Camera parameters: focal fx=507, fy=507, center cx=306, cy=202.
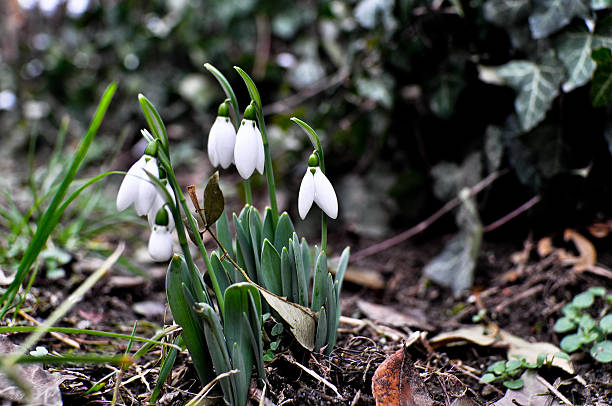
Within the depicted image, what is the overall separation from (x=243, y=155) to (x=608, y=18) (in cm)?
148

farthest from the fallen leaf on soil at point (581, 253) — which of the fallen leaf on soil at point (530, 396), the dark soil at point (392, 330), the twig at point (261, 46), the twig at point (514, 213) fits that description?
the twig at point (261, 46)

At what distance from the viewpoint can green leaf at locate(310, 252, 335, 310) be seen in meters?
1.20

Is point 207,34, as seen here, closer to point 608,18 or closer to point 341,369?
point 608,18

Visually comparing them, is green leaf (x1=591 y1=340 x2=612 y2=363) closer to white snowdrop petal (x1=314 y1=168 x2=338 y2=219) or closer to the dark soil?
the dark soil

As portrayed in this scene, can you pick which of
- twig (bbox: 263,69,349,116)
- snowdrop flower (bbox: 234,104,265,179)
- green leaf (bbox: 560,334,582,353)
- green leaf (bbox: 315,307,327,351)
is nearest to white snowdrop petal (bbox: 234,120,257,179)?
snowdrop flower (bbox: 234,104,265,179)

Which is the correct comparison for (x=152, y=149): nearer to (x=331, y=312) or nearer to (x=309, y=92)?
(x=331, y=312)

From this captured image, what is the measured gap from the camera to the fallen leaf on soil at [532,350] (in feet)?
4.60

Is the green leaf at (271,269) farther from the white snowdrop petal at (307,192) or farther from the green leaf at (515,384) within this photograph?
the green leaf at (515,384)

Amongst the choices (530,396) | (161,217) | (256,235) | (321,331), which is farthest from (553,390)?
(161,217)

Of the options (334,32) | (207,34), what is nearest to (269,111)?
(334,32)

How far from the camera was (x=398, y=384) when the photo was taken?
1.20m

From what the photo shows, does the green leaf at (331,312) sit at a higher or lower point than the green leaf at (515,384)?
higher

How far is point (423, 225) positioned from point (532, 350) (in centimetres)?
89

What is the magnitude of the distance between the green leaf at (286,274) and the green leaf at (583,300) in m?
0.95
